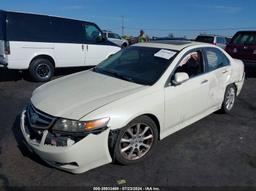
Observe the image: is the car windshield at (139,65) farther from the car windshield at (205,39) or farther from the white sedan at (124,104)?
the car windshield at (205,39)

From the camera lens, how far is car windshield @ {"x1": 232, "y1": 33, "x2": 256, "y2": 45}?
10.1 metres

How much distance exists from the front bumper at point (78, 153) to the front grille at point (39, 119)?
0.09 meters

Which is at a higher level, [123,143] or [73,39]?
[73,39]

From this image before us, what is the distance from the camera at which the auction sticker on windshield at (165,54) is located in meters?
4.29

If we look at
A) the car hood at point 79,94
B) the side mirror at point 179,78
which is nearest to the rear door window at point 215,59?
the side mirror at point 179,78

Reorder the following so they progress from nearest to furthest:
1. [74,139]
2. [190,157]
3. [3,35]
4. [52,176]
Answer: [74,139]
[52,176]
[190,157]
[3,35]

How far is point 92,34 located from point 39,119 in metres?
6.93

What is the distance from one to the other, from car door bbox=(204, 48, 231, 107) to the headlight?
2392 millimetres

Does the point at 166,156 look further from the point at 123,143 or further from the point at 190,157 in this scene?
the point at 123,143

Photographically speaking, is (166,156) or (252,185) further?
(166,156)

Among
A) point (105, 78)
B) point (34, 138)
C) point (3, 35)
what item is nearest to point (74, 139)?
point (34, 138)

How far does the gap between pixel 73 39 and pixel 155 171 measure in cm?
665

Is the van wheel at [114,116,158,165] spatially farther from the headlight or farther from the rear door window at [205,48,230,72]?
the rear door window at [205,48,230,72]

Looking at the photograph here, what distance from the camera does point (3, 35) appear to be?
7.59 metres
